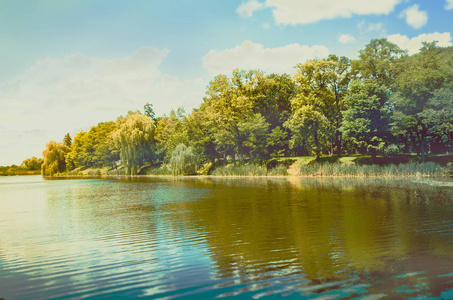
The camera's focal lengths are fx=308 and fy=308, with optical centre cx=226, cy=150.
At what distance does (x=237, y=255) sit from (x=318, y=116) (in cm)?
4004

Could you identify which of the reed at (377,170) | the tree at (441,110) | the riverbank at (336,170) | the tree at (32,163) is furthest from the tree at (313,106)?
the tree at (32,163)

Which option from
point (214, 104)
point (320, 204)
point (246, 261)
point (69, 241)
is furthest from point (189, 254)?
point (214, 104)

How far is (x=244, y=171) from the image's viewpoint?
48406 millimetres

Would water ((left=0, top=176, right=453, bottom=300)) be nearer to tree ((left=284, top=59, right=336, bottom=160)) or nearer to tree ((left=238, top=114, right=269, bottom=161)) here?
tree ((left=284, top=59, right=336, bottom=160))

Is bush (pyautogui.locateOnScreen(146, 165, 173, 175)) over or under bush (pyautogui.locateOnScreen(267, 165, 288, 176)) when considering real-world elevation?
over

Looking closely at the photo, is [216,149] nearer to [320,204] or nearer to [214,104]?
[214,104]

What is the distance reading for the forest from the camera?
38.4m

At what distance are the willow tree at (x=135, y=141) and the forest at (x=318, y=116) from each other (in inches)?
8.5

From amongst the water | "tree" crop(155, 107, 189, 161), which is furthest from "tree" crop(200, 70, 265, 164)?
the water

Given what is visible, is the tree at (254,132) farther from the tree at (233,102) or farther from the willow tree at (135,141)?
the willow tree at (135,141)

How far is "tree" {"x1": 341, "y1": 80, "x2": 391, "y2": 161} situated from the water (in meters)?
27.4

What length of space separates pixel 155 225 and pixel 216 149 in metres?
49.6

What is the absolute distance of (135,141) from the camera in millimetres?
65750

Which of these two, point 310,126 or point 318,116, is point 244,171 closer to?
point 310,126
